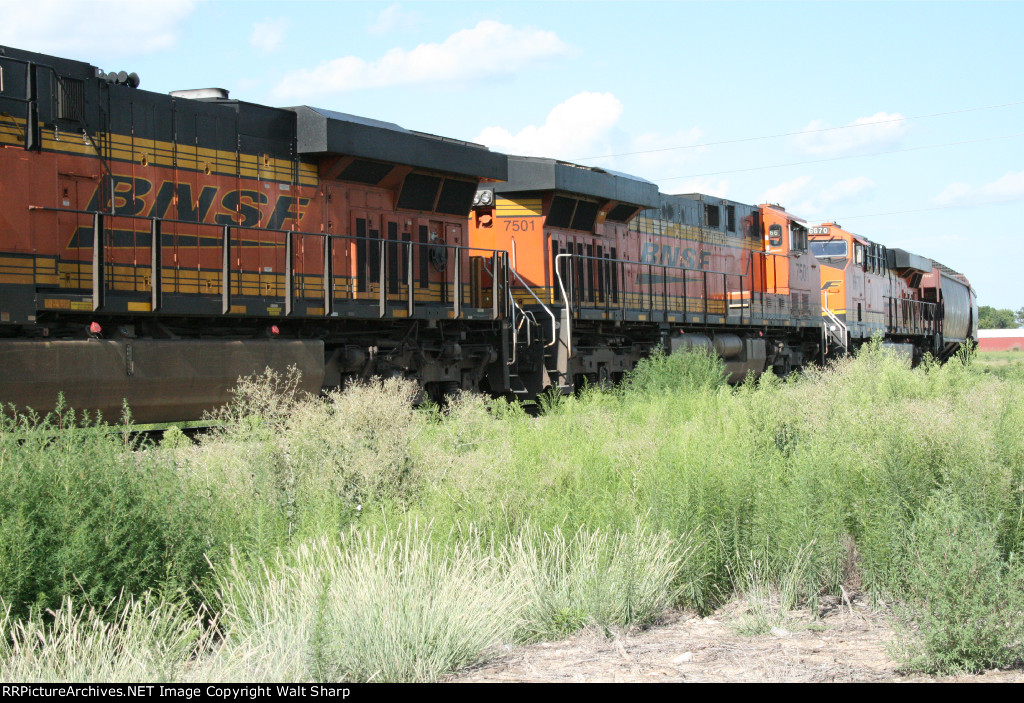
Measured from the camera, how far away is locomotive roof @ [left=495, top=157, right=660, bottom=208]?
52.4 ft

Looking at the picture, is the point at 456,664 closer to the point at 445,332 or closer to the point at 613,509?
the point at 613,509

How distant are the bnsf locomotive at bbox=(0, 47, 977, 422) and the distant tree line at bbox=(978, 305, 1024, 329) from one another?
14675 centimetres

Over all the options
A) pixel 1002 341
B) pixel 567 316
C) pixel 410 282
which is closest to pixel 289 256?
pixel 410 282

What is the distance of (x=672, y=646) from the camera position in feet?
14.6

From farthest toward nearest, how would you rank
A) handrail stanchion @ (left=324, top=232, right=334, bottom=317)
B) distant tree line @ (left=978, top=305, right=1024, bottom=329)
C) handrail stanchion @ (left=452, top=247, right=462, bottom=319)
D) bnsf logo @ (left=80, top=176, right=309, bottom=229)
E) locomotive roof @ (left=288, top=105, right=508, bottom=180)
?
distant tree line @ (left=978, top=305, right=1024, bottom=329) < handrail stanchion @ (left=452, top=247, right=462, bottom=319) < locomotive roof @ (left=288, top=105, right=508, bottom=180) < handrail stanchion @ (left=324, top=232, right=334, bottom=317) < bnsf logo @ (left=80, top=176, right=309, bottom=229)

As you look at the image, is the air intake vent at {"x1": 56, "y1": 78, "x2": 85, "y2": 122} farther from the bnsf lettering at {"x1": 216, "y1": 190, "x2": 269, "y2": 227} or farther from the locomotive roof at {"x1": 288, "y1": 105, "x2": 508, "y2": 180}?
the locomotive roof at {"x1": 288, "y1": 105, "x2": 508, "y2": 180}

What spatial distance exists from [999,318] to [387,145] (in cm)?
16193

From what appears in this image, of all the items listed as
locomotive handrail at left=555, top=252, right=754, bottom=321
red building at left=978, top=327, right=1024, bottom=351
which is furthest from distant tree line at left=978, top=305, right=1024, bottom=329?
locomotive handrail at left=555, top=252, right=754, bottom=321

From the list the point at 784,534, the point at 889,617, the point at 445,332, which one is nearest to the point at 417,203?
the point at 445,332

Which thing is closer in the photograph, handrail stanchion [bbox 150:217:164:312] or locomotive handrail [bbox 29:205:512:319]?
locomotive handrail [bbox 29:205:512:319]

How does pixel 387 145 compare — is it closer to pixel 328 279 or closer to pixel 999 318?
pixel 328 279

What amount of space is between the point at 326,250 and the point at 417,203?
8.39 feet

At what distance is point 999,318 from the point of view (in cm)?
15362

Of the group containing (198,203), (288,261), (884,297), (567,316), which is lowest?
(567,316)
